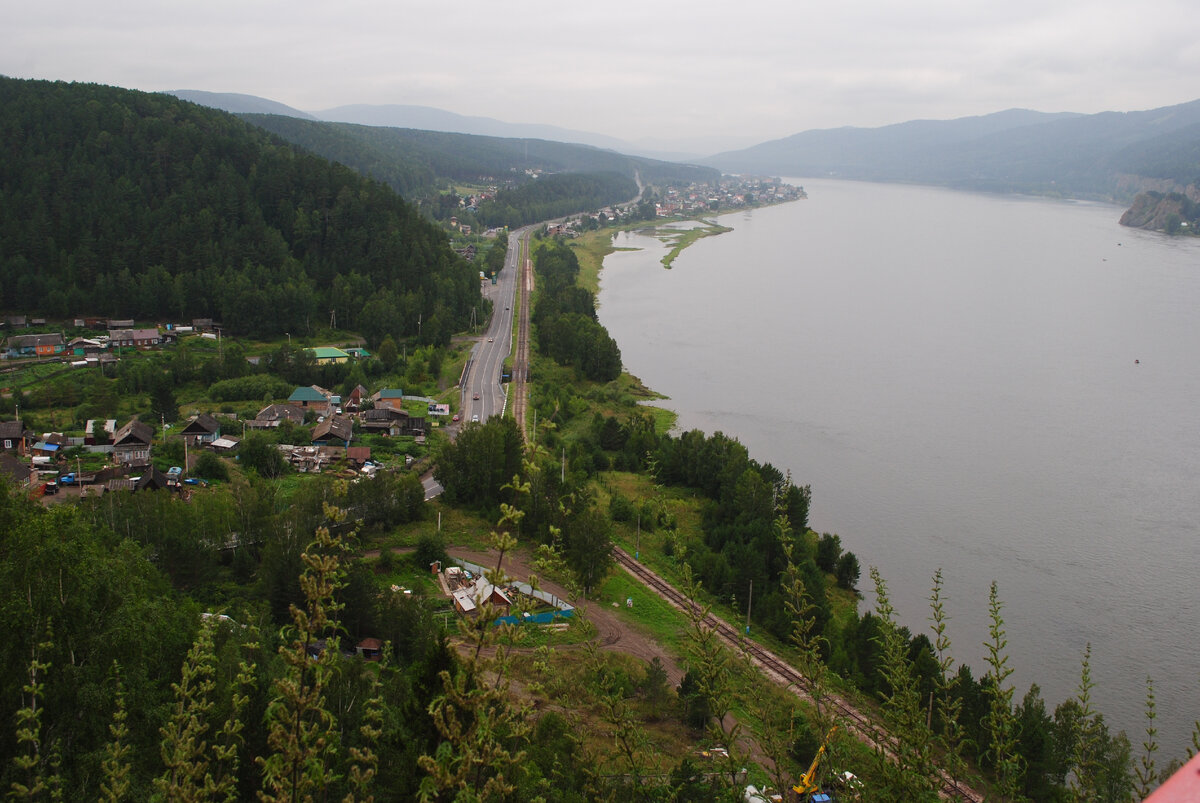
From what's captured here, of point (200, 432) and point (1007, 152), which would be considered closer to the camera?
point (200, 432)

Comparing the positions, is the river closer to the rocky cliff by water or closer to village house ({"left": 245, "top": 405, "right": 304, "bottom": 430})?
village house ({"left": 245, "top": 405, "right": 304, "bottom": 430})

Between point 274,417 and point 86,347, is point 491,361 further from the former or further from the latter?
point 86,347

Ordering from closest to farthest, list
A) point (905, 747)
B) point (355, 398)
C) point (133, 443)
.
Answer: point (905, 747), point (133, 443), point (355, 398)

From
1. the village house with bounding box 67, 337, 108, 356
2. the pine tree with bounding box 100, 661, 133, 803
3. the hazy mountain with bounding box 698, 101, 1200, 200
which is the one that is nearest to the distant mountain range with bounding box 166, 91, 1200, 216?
the hazy mountain with bounding box 698, 101, 1200, 200

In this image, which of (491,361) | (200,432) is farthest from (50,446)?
(491,361)

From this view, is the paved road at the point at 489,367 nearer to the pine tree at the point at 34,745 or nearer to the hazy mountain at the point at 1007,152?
the pine tree at the point at 34,745

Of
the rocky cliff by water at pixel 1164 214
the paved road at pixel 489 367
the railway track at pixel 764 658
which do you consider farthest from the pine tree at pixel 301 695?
the rocky cliff by water at pixel 1164 214

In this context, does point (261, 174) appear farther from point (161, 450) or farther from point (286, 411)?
point (161, 450)
